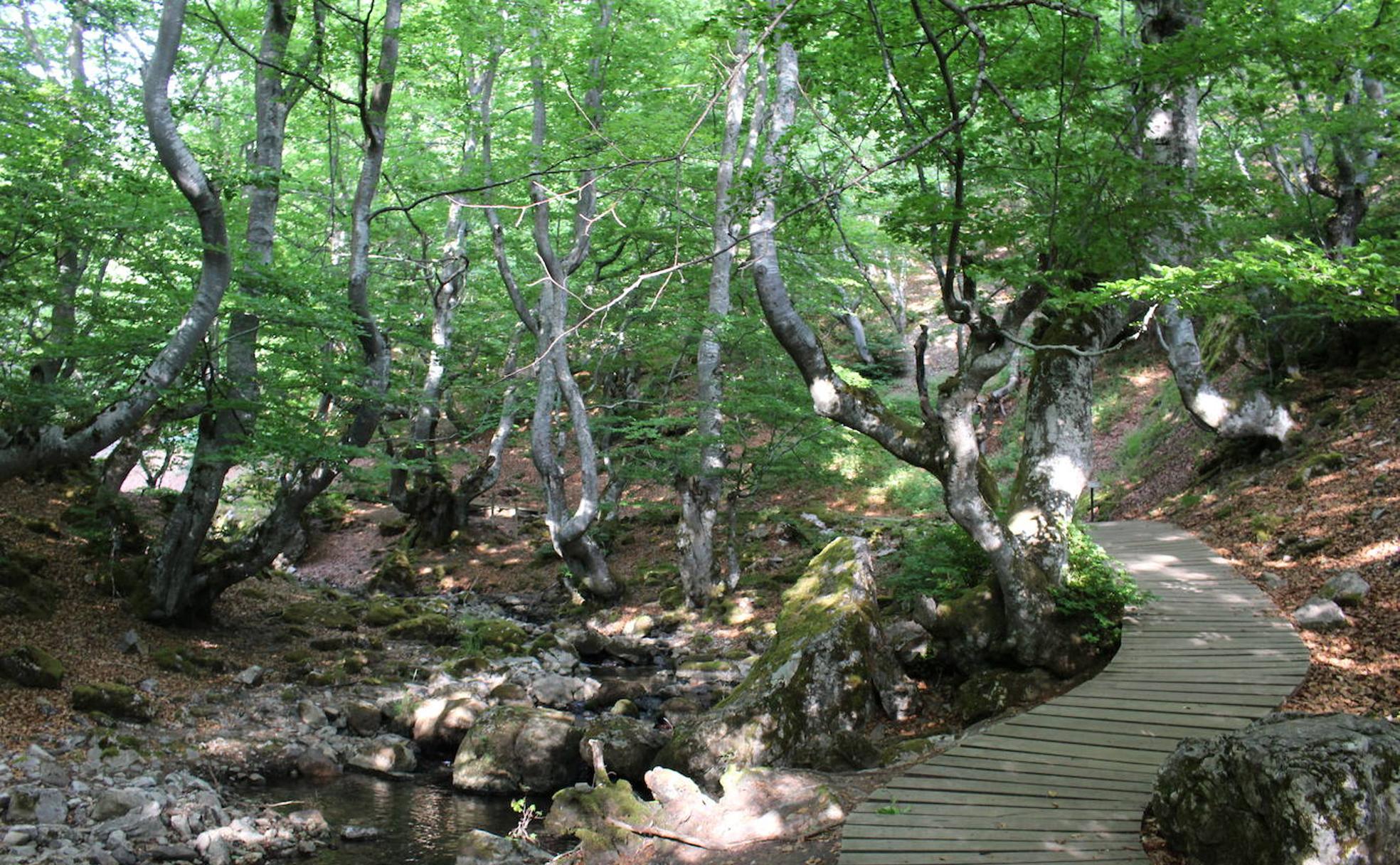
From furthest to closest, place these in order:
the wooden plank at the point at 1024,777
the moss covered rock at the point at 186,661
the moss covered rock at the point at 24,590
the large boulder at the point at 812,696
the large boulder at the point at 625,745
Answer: the moss covered rock at the point at 186,661, the moss covered rock at the point at 24,590, the large boulder at the point at 625,745, the large boulder at the point at 812,696, the wooden plank at the point at 1024,777

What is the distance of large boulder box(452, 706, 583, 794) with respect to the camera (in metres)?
7.53

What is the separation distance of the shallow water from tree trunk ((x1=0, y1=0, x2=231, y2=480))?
337cm

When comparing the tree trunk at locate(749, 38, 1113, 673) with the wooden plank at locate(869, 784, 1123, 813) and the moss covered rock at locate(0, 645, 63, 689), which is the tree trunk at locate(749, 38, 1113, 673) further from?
the moss covered rock at locate(0, 645, 63, 689)

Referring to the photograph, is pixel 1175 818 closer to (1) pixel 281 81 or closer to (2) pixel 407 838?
(2) pixel 407 838

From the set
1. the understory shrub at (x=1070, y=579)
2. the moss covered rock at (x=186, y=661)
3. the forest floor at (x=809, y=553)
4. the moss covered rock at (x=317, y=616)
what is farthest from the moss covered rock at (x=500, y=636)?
the understory shrub at (x=1070, y=579)

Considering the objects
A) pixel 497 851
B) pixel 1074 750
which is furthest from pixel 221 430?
pixel 1074 750

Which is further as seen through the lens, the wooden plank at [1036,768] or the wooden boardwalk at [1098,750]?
the wooden plank at [1036,768]

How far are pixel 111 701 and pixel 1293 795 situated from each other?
28.6ft

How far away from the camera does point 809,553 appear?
15.0 meters

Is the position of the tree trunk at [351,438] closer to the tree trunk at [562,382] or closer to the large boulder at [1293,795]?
the tree trunk at [562,382]

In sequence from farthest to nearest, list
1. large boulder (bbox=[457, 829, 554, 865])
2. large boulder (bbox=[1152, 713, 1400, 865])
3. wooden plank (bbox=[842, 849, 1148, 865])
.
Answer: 1. large boulder (bbox=[457, 829, 554, 865])
2. wooden plank (bbox=[842, 849, 1148, 865])
3. large boulder (bbox=[1152, 713, 1400, 865])

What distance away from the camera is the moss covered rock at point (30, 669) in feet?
24.6

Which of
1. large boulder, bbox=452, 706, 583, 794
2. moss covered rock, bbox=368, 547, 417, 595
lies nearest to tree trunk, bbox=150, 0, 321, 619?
large boulder, bbox=452, 706, 583, 794

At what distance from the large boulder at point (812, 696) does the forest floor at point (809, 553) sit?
0.60 metres
